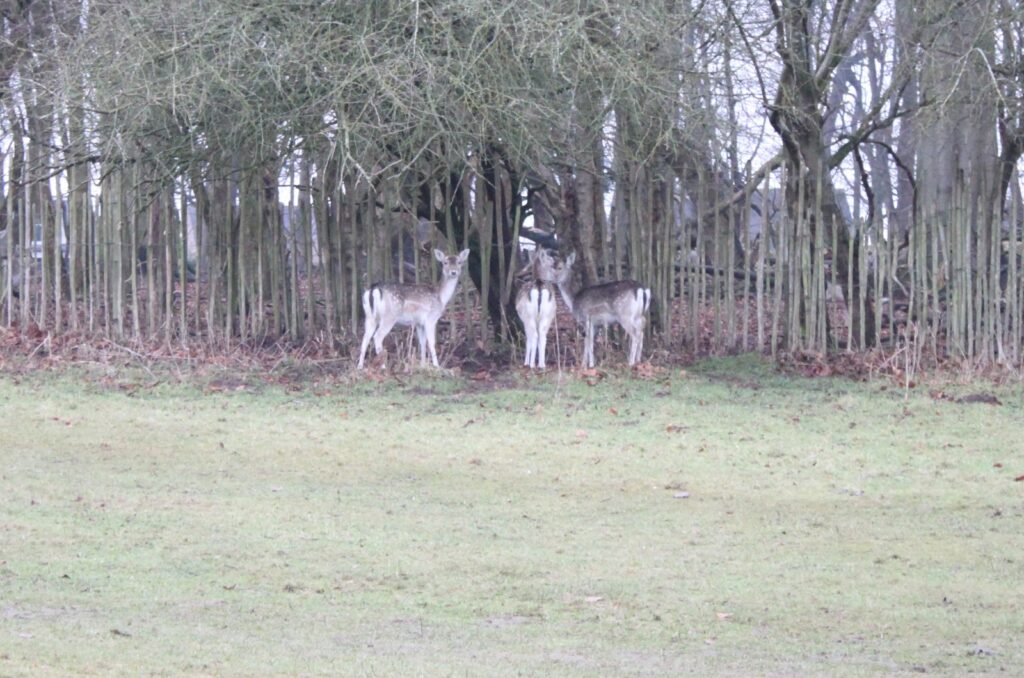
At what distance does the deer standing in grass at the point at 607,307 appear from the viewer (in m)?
16.4

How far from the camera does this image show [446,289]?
16984 mm

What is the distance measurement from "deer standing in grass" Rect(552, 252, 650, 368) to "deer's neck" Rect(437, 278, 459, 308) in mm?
1196

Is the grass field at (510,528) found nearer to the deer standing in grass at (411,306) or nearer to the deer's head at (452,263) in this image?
the deer standing in grass at (411,306)

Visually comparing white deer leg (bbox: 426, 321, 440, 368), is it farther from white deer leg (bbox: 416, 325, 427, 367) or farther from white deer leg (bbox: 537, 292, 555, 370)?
white deer leg (bbox: 537, 292, 555, 370)

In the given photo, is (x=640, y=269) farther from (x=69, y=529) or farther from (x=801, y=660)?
(x=801, y=660)

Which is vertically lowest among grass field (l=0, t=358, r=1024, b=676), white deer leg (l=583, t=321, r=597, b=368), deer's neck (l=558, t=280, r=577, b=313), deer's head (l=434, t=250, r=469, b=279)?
grass field (l=0, t=358, r=1024, b=676)

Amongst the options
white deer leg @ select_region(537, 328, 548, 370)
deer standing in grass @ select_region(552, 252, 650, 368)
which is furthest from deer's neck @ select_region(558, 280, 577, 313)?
white deer leg @ select_region(537, 328, 548, 370)

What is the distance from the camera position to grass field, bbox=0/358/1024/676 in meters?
7.27

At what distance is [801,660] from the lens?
711cm

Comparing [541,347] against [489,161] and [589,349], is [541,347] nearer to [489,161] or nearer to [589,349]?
[589,349]

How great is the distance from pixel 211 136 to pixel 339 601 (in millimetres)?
8609

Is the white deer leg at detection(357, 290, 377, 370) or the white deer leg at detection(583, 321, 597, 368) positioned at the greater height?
the white deer leg at detection(357, 290, 377, 370)

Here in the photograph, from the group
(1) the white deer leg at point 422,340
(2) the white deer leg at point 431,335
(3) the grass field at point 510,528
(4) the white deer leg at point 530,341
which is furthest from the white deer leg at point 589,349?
(1) the white deer leg at point 422,340

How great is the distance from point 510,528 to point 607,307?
22.4 feet
